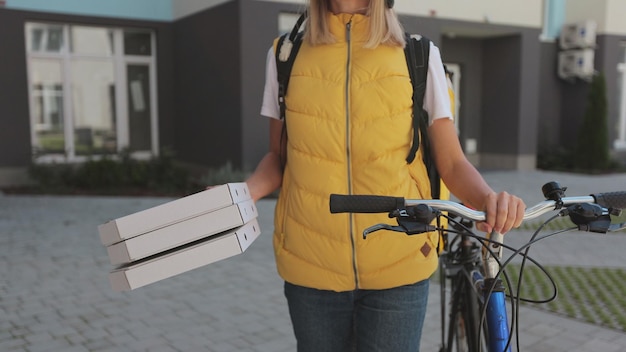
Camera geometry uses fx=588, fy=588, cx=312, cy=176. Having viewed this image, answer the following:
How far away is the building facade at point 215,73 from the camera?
11.2 m

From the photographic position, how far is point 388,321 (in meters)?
1.93

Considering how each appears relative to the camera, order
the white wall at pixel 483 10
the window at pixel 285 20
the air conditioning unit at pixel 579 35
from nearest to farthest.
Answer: the window at pixel 285 20 < the white wall at pixel 483 10 < the air conditioning unit at pixel 579 35

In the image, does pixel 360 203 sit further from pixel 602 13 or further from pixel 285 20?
pixel 602 13

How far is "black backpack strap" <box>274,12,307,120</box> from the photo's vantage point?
2021 mm

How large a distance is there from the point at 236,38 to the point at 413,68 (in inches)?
363

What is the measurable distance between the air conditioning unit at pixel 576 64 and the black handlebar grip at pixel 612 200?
48.8 feet

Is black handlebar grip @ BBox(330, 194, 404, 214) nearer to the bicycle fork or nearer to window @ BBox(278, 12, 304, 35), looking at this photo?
the bicycle fork

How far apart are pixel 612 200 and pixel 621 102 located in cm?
1715

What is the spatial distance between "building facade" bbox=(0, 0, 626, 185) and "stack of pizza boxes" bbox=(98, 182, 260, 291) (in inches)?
350

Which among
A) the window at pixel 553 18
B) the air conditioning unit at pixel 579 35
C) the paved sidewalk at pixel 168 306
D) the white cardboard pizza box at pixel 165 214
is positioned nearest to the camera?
the white cardboard pizza box at pixel 165 214

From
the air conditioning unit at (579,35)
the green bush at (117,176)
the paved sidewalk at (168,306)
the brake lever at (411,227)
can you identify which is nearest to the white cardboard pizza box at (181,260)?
the brake lever at (411,227)

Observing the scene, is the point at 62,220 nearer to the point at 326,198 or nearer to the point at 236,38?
the point at 236,38

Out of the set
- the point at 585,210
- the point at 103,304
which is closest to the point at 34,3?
the point at 103,304

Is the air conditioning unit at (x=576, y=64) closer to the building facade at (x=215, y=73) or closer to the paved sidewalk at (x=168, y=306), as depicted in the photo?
the building facade at (x=215, y=73)
